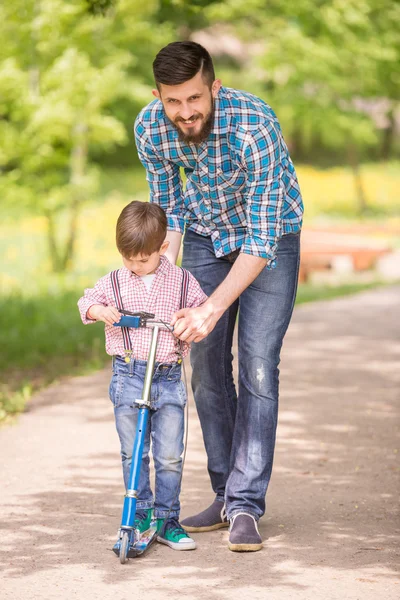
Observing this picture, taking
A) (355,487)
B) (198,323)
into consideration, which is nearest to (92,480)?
(355,487)

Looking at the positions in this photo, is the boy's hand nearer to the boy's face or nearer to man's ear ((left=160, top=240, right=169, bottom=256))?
the boy's face

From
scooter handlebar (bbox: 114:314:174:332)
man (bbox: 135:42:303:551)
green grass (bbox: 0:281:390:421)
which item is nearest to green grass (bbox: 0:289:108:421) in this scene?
green grass (bbox: 0:281:390:421)

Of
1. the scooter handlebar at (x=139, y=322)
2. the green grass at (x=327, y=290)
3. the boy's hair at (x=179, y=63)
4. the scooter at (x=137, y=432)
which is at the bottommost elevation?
the scooter at (x=137, y=432)

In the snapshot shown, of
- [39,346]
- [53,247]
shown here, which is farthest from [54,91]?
[39,346]

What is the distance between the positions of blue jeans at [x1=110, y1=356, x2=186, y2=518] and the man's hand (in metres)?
0.23

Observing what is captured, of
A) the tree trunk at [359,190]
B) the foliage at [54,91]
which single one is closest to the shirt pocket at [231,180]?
the foliage at [54,91]

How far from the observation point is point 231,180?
3.87 metres

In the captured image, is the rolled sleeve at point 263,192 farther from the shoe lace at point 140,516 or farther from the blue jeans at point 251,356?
the shoe lace at point 140,516

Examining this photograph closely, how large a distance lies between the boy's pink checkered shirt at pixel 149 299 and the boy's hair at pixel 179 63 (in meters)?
0.71

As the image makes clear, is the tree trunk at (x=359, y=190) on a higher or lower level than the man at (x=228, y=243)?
higher

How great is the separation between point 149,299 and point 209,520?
3.40ft

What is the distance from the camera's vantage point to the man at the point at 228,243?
3682 millimetres

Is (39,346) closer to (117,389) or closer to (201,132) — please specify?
(117,389)

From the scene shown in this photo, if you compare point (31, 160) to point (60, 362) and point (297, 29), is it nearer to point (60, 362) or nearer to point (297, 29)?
point (60, 362)
